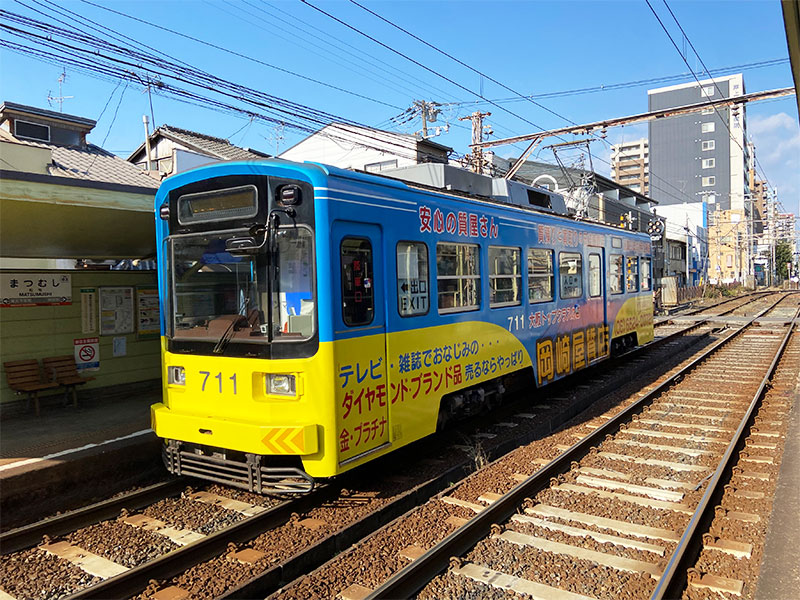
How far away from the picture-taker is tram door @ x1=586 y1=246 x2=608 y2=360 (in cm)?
1049

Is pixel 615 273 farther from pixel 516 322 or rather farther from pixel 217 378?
pixel 217 378

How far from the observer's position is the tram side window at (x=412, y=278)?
5.72 meters

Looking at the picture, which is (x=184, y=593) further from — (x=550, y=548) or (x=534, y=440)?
(x=534, y=440)

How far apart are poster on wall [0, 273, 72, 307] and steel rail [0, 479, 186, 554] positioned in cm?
378

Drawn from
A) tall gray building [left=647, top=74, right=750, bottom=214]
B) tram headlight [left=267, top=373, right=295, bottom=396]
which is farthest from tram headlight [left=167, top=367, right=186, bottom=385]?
tall gray building [left=647, top=74, right=750, bottom=214]

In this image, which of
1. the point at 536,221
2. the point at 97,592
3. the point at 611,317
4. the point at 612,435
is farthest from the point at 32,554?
the point at 611,317

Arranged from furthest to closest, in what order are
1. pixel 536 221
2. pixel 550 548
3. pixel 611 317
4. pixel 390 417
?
1. pixel 611 317
2. pixel 536 221
3. pixel 390 417
4. pixel 550 548

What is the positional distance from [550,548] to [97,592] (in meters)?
3.35

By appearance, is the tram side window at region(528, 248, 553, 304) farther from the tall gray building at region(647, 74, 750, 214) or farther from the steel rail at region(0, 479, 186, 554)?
the tall gray building at region(647, 74, 750, 214)

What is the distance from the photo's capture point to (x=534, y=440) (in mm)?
7719

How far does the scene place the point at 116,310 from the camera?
29.8ft

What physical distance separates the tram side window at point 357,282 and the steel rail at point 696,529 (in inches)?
119

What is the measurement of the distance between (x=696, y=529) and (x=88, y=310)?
8.40 m

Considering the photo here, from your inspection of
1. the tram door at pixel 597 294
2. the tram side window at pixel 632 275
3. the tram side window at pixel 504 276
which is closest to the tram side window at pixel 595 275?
the tram door at pixel 597 294
